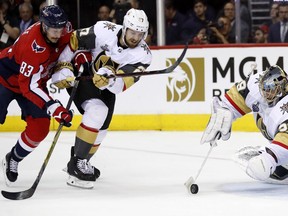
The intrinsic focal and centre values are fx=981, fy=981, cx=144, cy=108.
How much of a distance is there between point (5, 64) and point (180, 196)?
127cm

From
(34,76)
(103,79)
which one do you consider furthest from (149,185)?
(34,76)

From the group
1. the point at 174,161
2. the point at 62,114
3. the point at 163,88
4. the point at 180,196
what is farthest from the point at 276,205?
the point at 163,88

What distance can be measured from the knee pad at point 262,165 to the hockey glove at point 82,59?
3.76 feet

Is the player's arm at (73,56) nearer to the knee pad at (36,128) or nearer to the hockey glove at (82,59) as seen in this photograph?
the hockey glove at (82,59)

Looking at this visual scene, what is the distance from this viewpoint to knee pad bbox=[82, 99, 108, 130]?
536cm

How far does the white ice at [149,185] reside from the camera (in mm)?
4742

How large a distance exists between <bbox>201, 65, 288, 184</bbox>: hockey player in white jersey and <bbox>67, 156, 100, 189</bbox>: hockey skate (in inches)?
26.9

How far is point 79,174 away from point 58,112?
0.45m

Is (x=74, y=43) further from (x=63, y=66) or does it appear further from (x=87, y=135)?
(x=87, y=135)

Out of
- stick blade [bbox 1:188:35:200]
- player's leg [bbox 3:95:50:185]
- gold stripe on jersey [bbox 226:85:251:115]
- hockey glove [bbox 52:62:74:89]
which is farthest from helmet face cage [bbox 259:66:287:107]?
stick blade [bbox 1:188:35:200]

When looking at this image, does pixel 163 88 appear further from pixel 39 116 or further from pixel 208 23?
pixel 39 116

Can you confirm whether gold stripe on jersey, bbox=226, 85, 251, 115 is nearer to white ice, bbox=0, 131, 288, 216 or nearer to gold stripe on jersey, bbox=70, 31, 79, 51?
white ice, bbox=0, 131, 288, 216

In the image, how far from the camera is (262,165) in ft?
16.3

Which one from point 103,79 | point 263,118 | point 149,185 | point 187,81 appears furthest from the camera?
point 187,81
